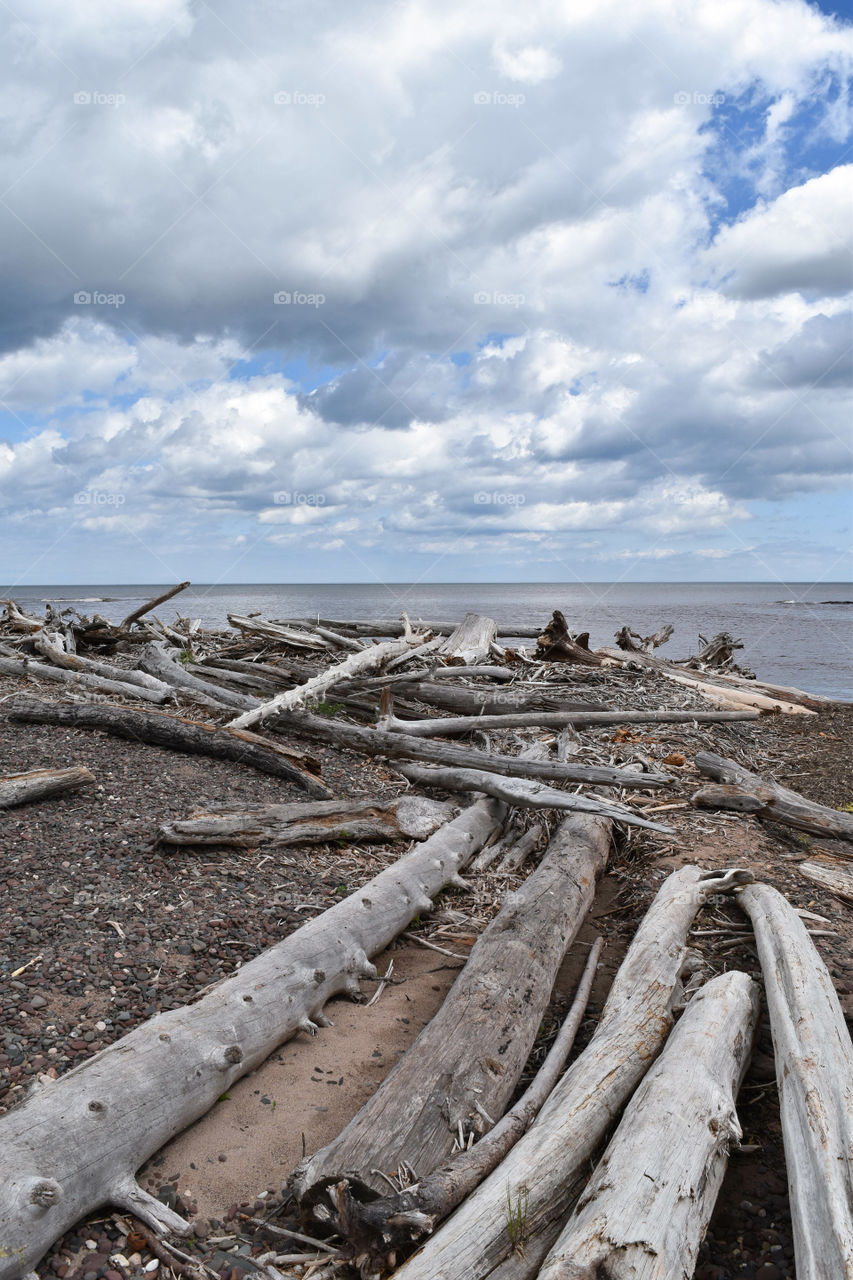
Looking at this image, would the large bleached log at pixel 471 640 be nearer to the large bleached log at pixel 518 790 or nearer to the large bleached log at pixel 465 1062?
the large bleached log at pixel 518 790

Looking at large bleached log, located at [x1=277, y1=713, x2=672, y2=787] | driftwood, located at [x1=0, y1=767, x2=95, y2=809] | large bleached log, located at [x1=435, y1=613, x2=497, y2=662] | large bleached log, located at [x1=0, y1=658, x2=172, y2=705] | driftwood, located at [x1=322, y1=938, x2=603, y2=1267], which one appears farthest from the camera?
large bleached log, located at [x1=435, y1=613, x2=497, y2=662]

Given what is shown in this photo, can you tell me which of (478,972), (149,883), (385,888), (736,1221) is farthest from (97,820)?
(736,1221)

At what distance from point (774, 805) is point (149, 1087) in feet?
18.4

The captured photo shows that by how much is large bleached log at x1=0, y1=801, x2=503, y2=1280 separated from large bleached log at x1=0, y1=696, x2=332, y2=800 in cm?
279

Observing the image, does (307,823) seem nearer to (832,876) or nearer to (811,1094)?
(832,876)

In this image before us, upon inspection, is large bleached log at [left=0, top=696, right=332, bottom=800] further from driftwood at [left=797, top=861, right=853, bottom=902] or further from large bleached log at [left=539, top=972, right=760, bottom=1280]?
large bleached log at [left=539, top=972, right=760, bottom=1280]

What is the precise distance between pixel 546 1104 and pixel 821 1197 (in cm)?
105

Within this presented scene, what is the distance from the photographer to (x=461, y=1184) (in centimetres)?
274

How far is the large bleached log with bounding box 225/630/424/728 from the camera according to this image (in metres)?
8.78

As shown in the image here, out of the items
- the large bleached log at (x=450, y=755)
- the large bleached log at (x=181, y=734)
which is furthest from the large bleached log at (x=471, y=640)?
the large bleached log at (x=181, y=734)

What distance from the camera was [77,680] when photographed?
11.1m

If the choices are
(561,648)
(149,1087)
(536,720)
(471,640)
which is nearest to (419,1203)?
(149,1087)

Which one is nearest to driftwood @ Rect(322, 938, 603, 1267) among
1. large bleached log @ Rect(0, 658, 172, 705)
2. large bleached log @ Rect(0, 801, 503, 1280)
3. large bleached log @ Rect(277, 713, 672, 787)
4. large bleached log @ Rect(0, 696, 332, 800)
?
large bleached log @ Rect(0, 801, 503, 1280)

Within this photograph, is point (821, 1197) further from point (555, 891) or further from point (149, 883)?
point (149, 883)
